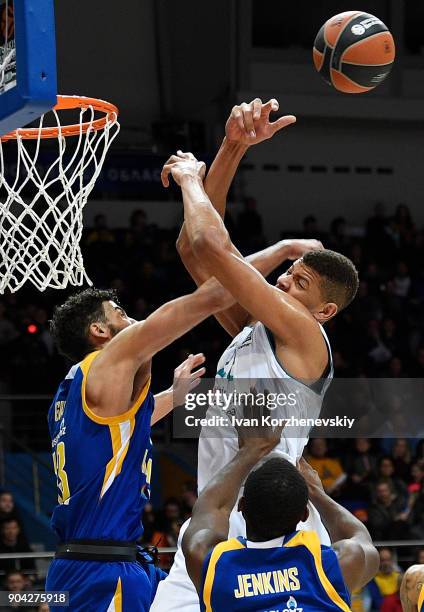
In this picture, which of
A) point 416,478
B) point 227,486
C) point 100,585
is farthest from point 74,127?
point 416,478

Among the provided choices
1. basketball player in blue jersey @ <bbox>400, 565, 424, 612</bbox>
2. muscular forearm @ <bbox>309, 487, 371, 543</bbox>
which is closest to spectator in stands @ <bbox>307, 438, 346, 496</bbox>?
basketball player in blue jersey @ <bbox>400, 565, 424, 612</bbox>

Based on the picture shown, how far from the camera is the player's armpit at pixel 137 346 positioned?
11.4 feet

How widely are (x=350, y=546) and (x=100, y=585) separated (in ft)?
3.94

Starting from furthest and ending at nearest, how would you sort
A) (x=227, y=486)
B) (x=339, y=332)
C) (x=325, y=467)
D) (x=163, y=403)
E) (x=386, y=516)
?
1. (x=339, y=332)
2. (x=325, y=467)
3. (x=386, y=516)
4. (x=163, y=403)
5. (x=227, y=486)

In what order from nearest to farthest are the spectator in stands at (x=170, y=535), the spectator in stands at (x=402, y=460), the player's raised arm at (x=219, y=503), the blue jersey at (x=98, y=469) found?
1. the player's raised arm at (x=219, y=503)
2. the blue jersey at (x=98, y=469)
3. the spectator in stands at (x=170, y=535)
4. the spectator in stands at (x=402, y=460)

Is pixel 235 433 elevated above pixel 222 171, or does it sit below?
below

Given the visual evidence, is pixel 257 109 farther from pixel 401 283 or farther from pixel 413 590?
pixel 401 283

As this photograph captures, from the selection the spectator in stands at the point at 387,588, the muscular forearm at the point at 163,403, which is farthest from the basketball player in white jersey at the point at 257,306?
the spectator in stands at the point at 387,588

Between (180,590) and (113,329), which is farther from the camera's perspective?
(113,329)

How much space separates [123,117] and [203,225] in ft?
35.3

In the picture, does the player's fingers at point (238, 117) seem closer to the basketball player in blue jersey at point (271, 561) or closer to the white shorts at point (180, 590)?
the white shorts at point (180, 590)

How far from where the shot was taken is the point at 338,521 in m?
2.84

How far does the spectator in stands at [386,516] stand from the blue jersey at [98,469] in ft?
17.1

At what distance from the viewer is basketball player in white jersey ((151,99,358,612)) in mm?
3396
